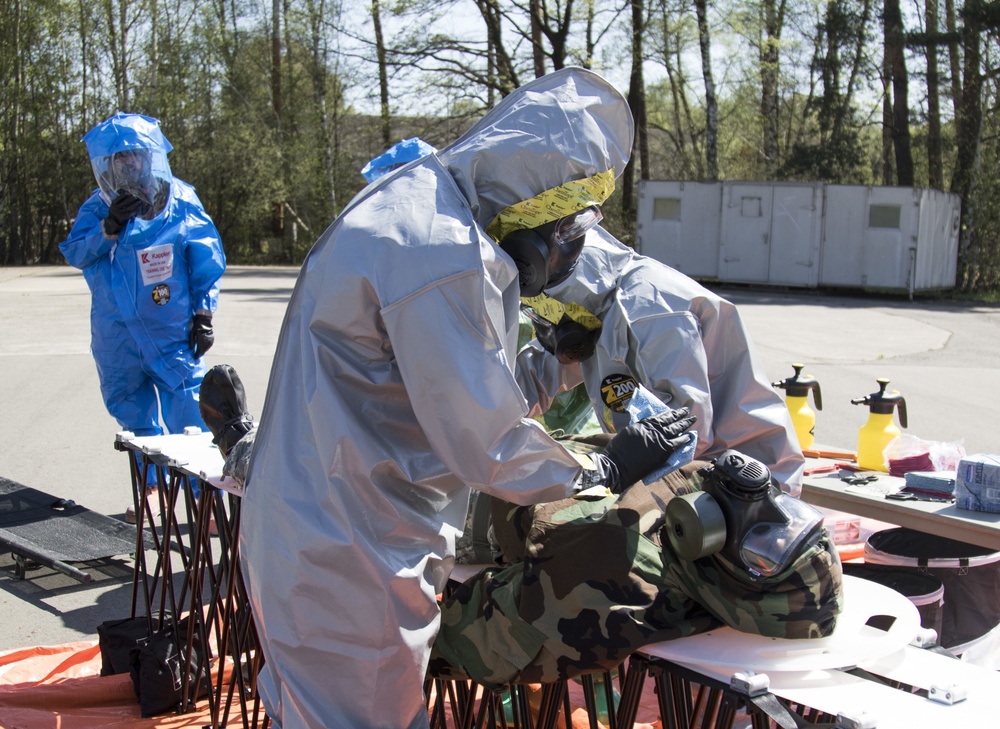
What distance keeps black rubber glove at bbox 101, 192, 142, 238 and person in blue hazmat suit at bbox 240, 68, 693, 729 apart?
139 inches

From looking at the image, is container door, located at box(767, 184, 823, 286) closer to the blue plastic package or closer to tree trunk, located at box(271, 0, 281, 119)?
tree trunk, located at box(271, 0, 281, 119)

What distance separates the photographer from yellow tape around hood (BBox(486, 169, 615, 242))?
2.16 metres

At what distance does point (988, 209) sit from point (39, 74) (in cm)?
2217

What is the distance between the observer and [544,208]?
217 cm

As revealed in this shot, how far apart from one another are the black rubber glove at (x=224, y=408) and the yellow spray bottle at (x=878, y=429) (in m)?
2.68

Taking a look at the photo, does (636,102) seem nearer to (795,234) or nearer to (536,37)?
(536,37)

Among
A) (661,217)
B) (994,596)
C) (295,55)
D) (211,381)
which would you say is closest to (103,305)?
(211,381)

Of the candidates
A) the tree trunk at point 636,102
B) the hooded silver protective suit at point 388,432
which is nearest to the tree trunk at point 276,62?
the tree trunk at point 636,102

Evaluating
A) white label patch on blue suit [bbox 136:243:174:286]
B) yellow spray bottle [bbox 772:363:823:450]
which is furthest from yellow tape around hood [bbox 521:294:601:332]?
white label patch on blue suit [bbox 136:243:174:286]

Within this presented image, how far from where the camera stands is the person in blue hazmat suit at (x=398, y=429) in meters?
1.92

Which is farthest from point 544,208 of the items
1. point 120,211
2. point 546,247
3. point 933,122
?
point 933,122

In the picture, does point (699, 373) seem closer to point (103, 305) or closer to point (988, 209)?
point (103, 305)

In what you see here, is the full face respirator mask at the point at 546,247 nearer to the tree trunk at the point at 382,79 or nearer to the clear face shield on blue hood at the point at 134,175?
the clear face shield on blue hood at the point at 134,175

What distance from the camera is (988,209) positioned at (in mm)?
19969
